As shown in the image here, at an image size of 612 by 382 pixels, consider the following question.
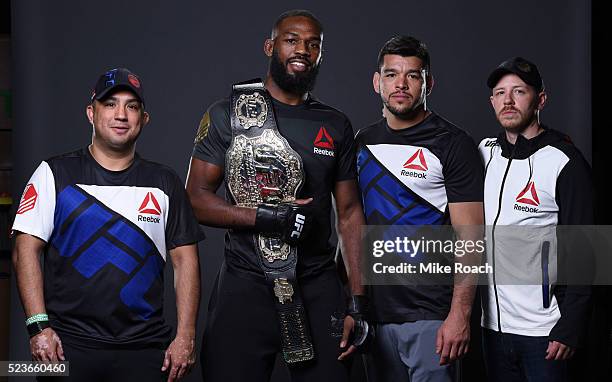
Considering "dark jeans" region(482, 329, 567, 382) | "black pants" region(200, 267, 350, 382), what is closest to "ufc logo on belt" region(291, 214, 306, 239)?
"black pants" region(200, 267, 350, 382)

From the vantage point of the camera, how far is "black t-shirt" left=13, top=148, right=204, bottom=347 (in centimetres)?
258

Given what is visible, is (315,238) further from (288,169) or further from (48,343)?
(48,343)

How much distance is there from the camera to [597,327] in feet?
13.1

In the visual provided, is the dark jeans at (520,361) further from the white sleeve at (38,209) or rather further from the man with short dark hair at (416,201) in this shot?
the white sleeve at (38,209)

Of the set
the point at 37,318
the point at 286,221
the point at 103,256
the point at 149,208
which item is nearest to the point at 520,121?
the point at 286,221

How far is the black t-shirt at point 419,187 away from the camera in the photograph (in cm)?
304

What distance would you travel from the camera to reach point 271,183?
2914 millimetres

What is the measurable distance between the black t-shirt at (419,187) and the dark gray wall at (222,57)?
127 centimetres

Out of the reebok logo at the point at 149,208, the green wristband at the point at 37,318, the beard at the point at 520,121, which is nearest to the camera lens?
the green wristband at the point at 37,318

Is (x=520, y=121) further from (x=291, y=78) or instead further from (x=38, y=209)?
(x=38, y=209)

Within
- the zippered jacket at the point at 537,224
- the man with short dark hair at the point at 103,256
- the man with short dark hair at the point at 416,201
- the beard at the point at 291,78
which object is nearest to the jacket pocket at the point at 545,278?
the zippered jacket at the point at 537,224

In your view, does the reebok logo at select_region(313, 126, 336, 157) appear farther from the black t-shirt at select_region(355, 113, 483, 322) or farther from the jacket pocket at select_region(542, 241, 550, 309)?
the jacket pocket at select_region(542, 241, 550, 309)

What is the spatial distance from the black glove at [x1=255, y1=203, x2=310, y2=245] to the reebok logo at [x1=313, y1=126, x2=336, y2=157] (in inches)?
9.3

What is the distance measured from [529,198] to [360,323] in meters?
0.77
